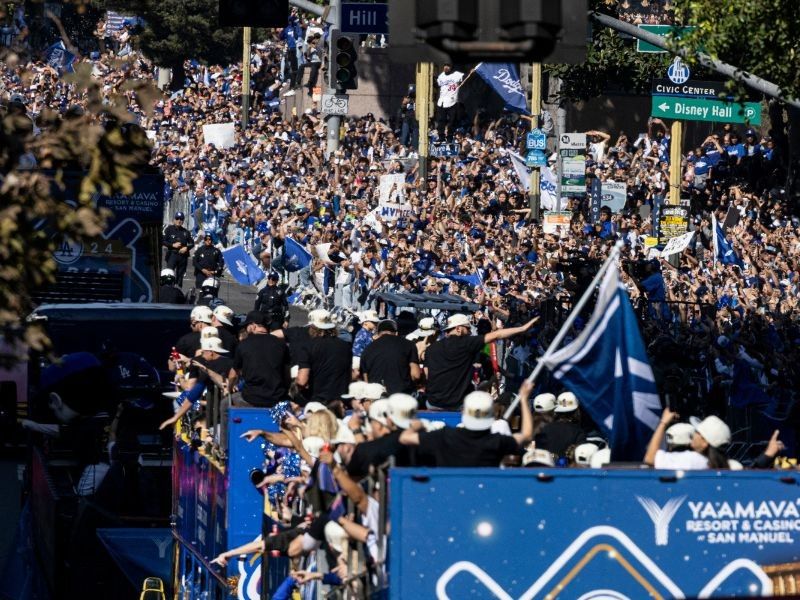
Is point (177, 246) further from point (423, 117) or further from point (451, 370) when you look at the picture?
point (451, 370)

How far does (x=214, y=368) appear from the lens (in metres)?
17.3

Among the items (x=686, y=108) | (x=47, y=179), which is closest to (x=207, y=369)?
(x=47, y=179)

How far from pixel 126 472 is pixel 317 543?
7.21 metres

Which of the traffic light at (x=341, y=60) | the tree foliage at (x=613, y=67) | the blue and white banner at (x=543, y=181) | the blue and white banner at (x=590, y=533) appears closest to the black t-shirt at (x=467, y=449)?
the blue and white banner at (x=590, y=533)

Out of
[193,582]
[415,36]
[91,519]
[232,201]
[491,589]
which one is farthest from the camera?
[232,201]

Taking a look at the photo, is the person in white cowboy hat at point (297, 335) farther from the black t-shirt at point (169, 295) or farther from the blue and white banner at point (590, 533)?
the black t-shirt at point (169, 295)

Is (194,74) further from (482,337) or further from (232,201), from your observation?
(482,337)

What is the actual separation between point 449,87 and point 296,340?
1042 inches

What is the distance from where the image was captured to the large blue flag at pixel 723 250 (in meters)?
27.3

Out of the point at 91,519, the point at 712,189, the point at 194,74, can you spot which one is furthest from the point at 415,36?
the point at 194,74

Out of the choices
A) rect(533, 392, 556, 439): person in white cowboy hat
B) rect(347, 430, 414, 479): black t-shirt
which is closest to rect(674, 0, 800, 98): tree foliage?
rect(533, 392, 556, 439): person in white cowboy hat

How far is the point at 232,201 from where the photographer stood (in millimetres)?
45969

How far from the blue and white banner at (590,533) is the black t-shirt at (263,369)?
614 cm

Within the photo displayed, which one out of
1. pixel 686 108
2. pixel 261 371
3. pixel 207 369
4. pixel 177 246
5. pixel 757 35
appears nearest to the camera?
pixel 261 371
